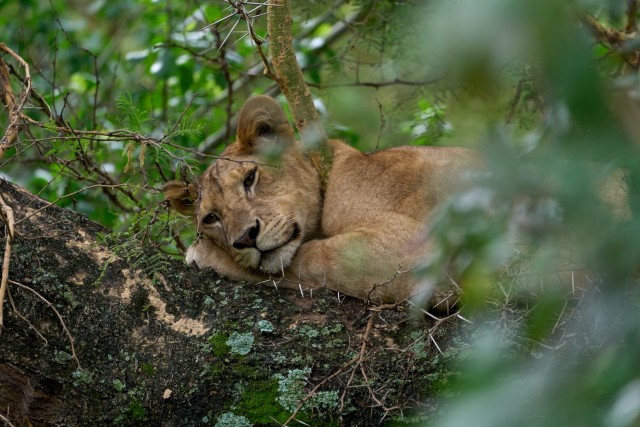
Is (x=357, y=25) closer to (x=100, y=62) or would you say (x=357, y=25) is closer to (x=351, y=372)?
(x=100, y=62)

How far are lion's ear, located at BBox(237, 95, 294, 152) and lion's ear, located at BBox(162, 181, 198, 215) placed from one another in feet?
2.10

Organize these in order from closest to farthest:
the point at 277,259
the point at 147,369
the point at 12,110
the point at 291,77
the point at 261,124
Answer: the point at 147,369 < the point at 12,110 < the point at 277,259 < the point at 291,77 < the point at 261,124

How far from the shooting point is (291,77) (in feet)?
17.2

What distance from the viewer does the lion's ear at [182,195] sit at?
16.9 ft

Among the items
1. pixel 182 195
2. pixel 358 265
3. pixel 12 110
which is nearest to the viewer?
pixel 12 110

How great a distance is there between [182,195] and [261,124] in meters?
0.86

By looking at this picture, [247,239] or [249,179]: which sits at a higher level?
[249,179]

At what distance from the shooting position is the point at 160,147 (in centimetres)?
445

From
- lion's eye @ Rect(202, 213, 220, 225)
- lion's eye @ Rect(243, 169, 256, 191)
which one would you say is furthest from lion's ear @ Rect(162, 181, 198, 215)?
lion's eye @ Rect(243, 169, 256, 191)

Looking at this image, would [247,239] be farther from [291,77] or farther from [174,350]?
[174,350]

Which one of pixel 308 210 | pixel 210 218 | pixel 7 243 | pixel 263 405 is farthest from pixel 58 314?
pixel 308 210

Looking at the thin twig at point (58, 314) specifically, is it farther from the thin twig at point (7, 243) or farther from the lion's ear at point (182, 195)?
Result: the lion's ear at point (182, 195)

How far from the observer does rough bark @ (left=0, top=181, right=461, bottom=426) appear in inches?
147

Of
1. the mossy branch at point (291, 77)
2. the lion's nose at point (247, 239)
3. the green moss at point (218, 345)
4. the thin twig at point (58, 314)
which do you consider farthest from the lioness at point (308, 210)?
the thin twig at point (58, 314)
